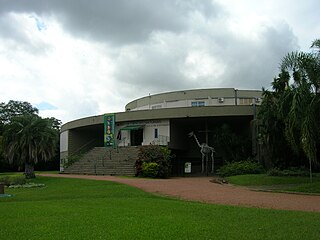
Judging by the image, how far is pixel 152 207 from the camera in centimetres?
1238

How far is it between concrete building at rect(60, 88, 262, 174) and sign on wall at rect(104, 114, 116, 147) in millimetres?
616

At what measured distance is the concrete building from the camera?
40.5m

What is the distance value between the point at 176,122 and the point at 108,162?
33.0ft

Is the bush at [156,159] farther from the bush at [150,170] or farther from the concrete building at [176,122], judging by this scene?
the concrete building at [176,122]

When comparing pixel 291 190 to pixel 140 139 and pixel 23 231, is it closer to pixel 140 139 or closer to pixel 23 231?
pixel 23 231

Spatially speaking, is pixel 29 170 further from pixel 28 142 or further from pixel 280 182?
pixel 280 182

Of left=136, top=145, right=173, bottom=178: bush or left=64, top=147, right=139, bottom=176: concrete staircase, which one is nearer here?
left=136, top=145, right=173, bottom=178: bush

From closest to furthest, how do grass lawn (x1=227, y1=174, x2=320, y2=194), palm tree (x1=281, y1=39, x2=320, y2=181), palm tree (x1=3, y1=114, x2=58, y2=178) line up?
palm tree (x1=281, y1=39, x2=320, y2=181)
grass lawn (x1=227, y1=174, x2=320, y2=194)
palm tree (x1=3, y1=114, x2=58, y2=178)

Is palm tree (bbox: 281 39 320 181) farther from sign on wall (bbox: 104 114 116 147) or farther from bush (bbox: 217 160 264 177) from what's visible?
sign on wall (bbox: 104 114 116 147)

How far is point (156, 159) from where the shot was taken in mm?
34000

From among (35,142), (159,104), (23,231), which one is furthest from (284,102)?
(159,104)

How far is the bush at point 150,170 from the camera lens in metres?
32.5

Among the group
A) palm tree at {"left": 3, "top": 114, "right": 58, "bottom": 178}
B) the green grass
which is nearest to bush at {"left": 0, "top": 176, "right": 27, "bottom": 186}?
palm tree at {"left": 3, "top": 114, "right": 58, "bottom": 178}

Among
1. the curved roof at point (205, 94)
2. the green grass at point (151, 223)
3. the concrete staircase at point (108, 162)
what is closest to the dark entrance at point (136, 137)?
the concrete staircase at point (108, 162)
